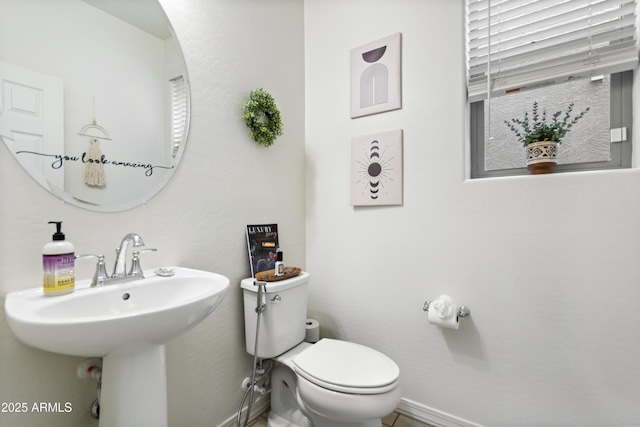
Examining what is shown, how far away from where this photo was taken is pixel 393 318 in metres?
1.60

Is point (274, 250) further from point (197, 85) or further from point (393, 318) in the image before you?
point (197, 85)

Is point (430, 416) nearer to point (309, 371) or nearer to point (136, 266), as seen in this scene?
point (309, 371)

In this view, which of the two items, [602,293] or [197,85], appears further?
[197,85]

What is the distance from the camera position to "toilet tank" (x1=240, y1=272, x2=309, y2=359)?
4.49ft

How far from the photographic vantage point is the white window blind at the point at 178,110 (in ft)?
4.03

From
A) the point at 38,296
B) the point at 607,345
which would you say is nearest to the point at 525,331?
the point at 607,345

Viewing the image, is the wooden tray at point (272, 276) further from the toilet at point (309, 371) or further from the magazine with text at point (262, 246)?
the magazine with text at point (262, 246)

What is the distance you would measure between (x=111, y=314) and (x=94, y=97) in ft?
2.44

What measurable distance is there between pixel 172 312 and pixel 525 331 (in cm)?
143

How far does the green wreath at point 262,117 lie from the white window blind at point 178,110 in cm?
30

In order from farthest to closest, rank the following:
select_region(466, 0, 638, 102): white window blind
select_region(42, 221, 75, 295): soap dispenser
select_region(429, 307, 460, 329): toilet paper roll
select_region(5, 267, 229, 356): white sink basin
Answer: select_region(429, 307, 460, 329): toilet paper roll < select_region(466, 0, 638, 102): white window blind < select_region(42, 221, 75, 295): soap dispenser < select_region(5, 267, 229, 356): white sink basin

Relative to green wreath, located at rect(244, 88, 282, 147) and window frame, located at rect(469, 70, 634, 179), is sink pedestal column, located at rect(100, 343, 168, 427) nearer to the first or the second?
green wreath, located at rect(244, 88, 282, 147)

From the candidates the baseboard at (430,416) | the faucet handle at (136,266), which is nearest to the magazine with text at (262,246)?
the faucet handle at (136,266)

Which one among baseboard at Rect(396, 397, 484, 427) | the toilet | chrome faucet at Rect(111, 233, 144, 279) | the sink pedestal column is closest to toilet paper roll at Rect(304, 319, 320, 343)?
the toilet
